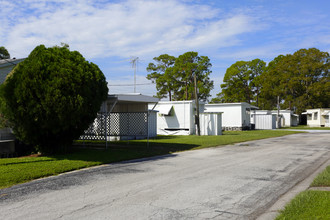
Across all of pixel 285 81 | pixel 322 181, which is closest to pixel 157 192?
pixel 322 181

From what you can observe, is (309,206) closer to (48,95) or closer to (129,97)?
(48,95)

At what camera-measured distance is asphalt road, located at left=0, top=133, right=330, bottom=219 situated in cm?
471

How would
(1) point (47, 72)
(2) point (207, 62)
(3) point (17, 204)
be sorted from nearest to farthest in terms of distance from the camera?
(3) point (17, 204) < (1) point (47, 72) < (2) point (207, 62)

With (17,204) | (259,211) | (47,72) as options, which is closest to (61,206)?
(17,204)

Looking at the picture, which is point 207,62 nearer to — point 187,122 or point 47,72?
point 187,122

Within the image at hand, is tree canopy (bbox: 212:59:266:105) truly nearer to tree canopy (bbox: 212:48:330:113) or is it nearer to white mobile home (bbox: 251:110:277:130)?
tree canopy (bbox: 212:48:330:113)

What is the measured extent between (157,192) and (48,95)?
16.4 ft

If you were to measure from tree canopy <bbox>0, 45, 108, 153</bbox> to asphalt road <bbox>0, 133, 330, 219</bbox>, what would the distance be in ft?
6.70

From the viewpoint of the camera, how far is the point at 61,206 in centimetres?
501

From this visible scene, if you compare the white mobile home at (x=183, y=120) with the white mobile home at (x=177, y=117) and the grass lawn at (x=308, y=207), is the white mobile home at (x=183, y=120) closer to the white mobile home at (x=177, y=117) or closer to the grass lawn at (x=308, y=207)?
the white mobile home at (x=177, y=117)

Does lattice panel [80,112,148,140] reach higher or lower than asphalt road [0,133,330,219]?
higher

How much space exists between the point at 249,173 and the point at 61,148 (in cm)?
641

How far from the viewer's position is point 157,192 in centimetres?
593

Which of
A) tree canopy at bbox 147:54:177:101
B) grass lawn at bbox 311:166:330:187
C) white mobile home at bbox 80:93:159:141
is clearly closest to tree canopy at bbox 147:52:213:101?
tree canopy at bbox 147:54:177:101
